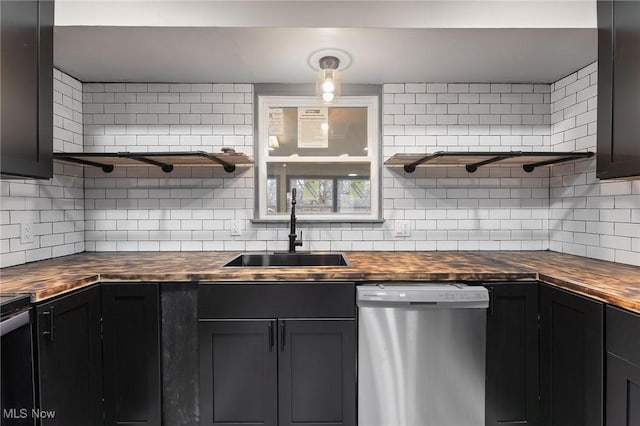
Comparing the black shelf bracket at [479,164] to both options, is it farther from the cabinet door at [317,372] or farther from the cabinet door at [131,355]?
the cabinet door at [131,355]

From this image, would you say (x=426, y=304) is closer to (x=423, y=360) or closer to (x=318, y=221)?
(x=423, y=360)

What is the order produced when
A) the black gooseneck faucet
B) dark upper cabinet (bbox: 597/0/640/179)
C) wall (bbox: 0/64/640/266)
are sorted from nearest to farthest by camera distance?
dark upper cabinet (bbox: 597/0/640/179), the black gooseneck faucet, wall (bbox: 0/64/640/266)

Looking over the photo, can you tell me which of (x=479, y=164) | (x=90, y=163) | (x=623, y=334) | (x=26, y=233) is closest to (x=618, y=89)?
(x=479, y=164)

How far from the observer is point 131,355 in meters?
1.57

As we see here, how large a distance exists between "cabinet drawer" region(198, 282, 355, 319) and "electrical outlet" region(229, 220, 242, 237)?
0.75 m

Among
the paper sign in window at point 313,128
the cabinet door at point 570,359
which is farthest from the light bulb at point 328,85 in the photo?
the cabinet door at point 570,359

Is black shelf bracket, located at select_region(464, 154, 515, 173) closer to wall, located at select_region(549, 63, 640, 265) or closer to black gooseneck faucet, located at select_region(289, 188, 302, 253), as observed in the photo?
wall, located at select_region(549, 63, 640, 265)

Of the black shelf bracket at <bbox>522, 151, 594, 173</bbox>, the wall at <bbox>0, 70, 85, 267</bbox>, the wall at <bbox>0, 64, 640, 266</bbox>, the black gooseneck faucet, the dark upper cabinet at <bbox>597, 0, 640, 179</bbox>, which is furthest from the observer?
the wall at <bbox>0, 64, 640, 266</bbox>

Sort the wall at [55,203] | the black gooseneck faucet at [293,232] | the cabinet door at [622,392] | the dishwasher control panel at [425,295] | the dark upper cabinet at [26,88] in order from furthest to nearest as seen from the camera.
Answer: the black gooseneck faucet at [293,232]
the wall at [55,203]
the dishwasher control panel at [425,295]
the dark upper cabinet at [26,88]
the cabinet door at [622,392]

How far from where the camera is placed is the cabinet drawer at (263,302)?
1573 mm

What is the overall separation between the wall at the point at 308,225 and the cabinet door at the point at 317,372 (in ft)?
2.66

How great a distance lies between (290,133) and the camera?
235cm

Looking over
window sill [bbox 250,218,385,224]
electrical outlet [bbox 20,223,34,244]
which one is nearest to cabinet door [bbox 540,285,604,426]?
window sill [bbox 250,218,385,224]

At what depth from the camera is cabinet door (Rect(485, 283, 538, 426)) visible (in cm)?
158
